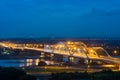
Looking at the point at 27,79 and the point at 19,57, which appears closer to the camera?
the point at 27,79

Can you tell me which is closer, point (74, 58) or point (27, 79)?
point (27, 79)

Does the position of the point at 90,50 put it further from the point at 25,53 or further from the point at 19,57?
the point at 25,53

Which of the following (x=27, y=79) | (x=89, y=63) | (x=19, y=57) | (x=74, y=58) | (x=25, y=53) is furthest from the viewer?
(x=25, y=53)

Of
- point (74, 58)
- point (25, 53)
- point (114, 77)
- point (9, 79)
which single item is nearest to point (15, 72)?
point (9, 79)

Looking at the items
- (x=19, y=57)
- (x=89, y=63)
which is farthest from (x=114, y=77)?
(x=19, y=57)

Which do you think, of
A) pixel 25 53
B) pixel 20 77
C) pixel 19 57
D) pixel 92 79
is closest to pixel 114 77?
pixel 92 79

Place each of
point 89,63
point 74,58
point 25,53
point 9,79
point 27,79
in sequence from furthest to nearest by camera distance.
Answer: point 25,53, point 74,58, point 89,63, point 9,79, point 27,79

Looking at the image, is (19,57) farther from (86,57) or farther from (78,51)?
(86,57)

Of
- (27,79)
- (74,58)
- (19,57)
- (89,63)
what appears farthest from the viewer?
(19,57)

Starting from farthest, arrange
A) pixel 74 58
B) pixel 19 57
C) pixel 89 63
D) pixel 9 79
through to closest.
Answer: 1. pixel 19 57
2. pixel 74 58
3. pixel 89 63
4. pixel 9 79
